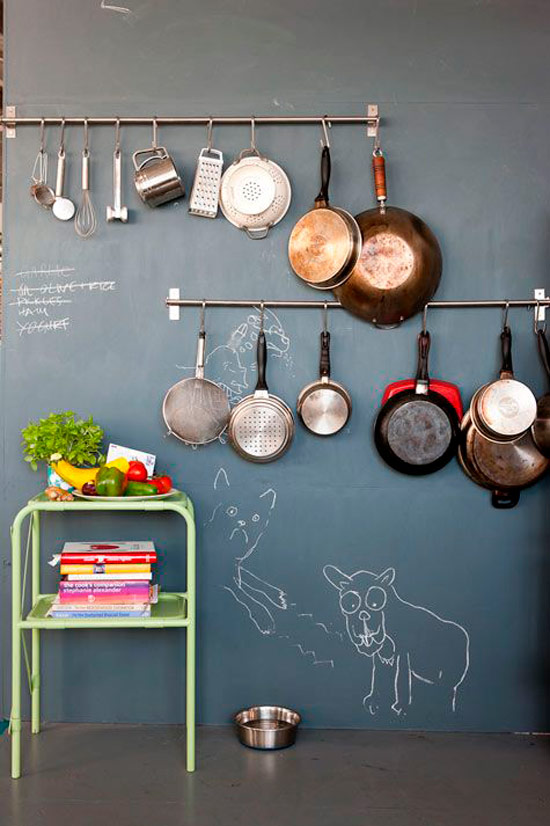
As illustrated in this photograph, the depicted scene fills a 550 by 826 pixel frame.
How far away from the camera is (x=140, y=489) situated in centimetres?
246

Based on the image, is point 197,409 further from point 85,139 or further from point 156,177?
point 85,139

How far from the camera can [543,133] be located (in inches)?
108

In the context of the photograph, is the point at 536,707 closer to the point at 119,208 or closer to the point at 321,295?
the point at 321,295

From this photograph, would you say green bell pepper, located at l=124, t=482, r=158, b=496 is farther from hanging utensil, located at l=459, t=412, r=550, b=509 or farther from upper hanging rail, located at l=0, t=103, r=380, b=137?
upper hanging rail, located at l=0, t=103, r=380, b=137

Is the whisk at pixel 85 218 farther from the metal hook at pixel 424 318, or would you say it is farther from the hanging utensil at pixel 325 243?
the metal hook at pixel 424 318

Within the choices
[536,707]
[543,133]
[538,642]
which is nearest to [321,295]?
[543,133]

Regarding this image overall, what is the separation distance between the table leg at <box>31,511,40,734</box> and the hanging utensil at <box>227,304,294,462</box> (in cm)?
68

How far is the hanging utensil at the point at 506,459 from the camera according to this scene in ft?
8.86

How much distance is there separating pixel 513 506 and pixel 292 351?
0.85 meters

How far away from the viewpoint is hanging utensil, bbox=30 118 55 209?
8.93ft

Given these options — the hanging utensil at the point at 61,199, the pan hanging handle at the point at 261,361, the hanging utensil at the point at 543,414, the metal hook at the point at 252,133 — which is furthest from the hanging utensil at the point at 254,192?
the hanging utensil at the point at 543,414

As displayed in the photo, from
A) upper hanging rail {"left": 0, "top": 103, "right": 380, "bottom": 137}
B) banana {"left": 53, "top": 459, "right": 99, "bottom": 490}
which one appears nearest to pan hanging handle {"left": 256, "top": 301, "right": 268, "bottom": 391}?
banana {"left": 53, "top": 459, "right": 99, "bottom": 490}

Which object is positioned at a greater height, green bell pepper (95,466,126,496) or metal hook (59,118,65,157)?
metal hook (59,118,65,157)

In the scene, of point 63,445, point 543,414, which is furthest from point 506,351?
point 63,445
